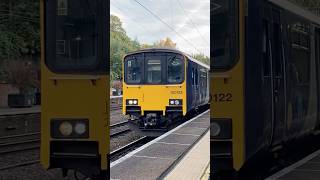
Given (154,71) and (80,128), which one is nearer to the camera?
(80,128)

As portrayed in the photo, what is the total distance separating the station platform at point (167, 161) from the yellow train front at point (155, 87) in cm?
412

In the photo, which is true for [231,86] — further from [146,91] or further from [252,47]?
[146,91]

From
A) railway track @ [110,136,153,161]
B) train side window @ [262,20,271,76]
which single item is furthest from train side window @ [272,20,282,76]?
railway track @ [110,136,153,161]

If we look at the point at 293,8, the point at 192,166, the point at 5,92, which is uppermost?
the point at 293,8

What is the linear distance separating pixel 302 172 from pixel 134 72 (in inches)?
443

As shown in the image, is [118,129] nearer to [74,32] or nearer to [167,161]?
[167,161]

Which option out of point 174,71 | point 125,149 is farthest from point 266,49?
point 174,71

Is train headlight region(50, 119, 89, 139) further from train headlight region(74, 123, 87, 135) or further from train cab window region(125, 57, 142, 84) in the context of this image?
train cab window region(125, 57, 142, 84)

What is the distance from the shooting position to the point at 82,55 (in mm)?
5777

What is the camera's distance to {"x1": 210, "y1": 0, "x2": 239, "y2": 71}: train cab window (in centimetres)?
608

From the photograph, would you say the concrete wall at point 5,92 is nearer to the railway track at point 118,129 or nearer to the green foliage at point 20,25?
the green foliage at point 20,25

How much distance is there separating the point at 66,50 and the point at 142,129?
12.5 metres

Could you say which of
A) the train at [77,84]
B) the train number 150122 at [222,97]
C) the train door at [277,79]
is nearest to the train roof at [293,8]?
the train door at [277,79]

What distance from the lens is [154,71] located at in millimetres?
19656
